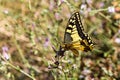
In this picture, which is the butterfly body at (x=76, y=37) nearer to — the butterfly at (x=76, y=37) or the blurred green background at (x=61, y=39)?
the butterfly at (x=76, y=37)

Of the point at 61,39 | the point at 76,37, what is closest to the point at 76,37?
the point at 76,37

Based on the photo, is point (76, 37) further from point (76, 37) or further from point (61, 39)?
point (61, 39)

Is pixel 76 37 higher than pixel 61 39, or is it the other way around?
pixel 61 39

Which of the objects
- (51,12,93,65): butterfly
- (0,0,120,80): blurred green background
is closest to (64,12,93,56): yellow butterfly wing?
(51,12,93,65): butterfly

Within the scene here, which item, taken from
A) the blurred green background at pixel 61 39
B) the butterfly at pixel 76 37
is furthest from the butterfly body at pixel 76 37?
the blurred green background at pixel 61 39

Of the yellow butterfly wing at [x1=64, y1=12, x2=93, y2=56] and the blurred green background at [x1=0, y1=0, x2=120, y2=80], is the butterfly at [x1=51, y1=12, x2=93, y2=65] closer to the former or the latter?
the yellow butterfly wing at [x1=64, y1=12, x2=93, y2=56]

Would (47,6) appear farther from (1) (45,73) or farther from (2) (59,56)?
(2) (59,56)

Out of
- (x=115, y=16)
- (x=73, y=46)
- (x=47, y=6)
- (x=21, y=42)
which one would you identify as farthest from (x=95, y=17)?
(x=73, y=46)

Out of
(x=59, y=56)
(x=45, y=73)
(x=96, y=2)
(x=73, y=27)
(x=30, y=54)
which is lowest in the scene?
(x=59, y=56)
